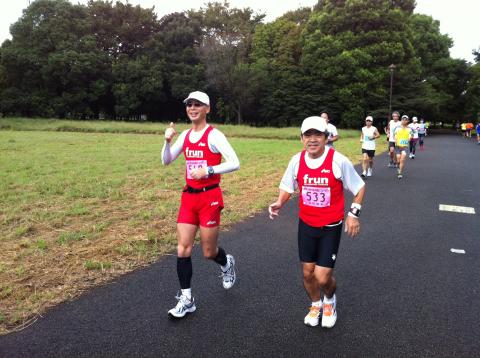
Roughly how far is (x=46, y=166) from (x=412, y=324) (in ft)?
43.0

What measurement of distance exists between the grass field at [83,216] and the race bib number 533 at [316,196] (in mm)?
2555

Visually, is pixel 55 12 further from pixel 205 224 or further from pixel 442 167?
pixel 205 224

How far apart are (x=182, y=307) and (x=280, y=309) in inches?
37.4

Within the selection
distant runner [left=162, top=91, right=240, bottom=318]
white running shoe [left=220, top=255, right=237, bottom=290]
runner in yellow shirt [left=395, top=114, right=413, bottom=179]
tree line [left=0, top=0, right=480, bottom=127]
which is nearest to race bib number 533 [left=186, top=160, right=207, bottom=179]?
distant runner [left=162, top=91, right=240, bottom=318]

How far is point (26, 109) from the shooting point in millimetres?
51125

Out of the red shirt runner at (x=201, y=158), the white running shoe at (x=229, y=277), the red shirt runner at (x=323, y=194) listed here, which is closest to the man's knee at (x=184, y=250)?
the red shirt runner at (x=201, y=158)

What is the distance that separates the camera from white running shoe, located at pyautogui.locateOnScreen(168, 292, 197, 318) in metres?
3.68

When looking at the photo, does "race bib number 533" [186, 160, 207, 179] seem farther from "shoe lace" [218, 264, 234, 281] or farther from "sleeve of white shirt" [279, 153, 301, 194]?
"shoe lace" [218, 264, 234, 281]

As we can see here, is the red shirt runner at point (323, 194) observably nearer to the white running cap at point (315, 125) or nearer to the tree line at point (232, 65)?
the white running cap at point (315, 125)

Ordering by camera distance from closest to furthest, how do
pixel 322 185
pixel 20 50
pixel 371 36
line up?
1. pixel 322 185
2. pixel 371 36
3. pixel 20 50

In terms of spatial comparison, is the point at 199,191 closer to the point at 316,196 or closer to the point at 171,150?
the point at 171,150

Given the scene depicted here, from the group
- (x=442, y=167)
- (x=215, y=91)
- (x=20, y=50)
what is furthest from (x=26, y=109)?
(x=442, y=167)

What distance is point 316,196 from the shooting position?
3492 mm

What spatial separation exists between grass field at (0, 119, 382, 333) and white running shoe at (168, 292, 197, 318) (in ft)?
3.98
